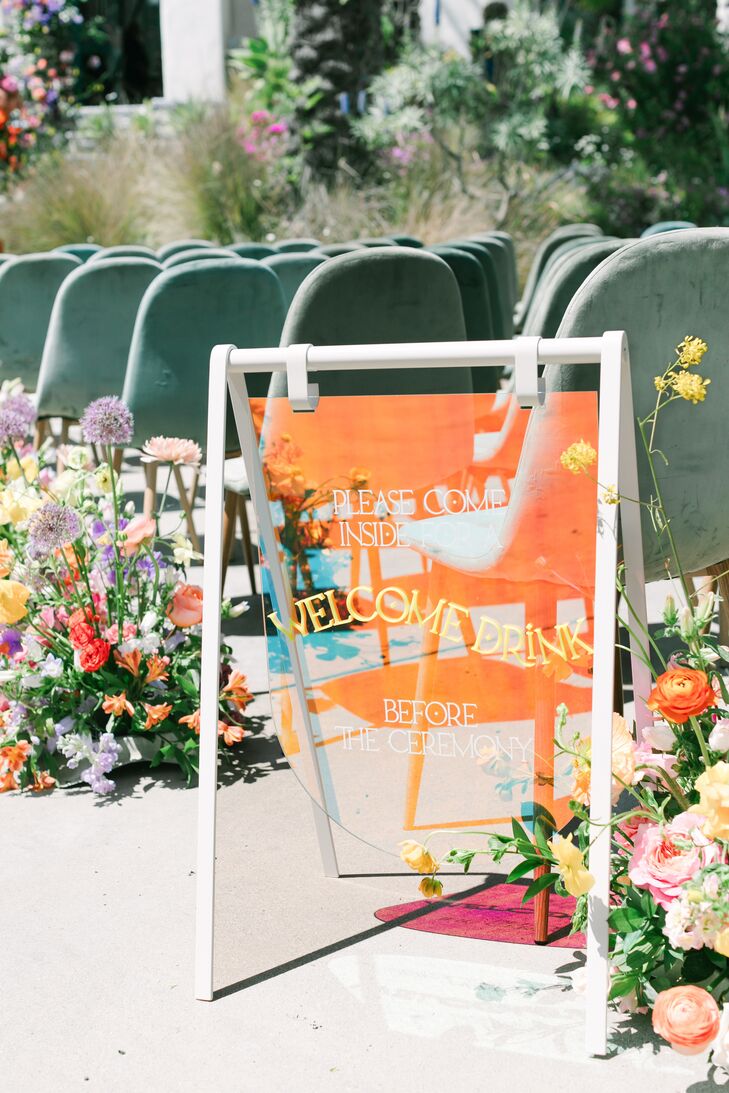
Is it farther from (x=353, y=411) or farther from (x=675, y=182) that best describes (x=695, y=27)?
(x=353, y=411)

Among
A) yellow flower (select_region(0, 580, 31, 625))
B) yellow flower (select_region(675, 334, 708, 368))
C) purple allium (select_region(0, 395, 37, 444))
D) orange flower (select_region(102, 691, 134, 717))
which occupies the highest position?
yellow flower (select_region(675, 334, 708, 368))

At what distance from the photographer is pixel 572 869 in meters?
1.62

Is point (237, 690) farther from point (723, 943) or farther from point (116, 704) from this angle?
point (723, 943)

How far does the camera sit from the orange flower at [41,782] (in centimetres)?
254

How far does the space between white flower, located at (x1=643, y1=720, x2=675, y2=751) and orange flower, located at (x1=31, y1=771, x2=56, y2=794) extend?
132cm

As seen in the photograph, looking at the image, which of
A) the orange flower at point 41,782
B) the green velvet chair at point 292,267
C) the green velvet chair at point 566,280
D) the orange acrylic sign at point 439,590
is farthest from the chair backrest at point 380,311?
the green velvet chair at point 292,267

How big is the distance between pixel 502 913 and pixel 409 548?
66 centimetres

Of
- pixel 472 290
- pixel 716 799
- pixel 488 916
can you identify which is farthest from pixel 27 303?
pixel 716 799

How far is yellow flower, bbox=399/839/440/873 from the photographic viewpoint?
5.91ft

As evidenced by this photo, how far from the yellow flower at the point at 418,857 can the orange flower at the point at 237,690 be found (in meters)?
0.91

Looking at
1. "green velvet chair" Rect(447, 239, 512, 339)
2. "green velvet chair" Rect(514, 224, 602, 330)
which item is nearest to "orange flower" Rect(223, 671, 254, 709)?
"green velvet chair" Rect(447, 239, 512, 339)

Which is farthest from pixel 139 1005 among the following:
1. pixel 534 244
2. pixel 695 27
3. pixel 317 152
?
pixel 695 27

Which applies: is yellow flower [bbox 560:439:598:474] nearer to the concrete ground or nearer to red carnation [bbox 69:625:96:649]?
the concrete ground

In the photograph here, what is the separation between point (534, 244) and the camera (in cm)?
1080
